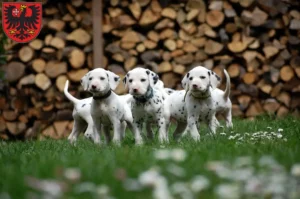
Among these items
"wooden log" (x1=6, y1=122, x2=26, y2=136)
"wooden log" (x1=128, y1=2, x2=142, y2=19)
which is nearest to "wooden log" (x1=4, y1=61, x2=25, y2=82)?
"wooden log" (x1=6, y1=122, x2=26, y2=136)

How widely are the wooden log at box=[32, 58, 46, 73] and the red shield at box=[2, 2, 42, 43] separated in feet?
6.20

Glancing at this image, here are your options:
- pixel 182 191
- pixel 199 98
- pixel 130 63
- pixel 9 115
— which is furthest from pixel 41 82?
pixel 182 191

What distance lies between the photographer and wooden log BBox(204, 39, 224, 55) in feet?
26.8

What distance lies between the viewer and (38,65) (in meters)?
7.86

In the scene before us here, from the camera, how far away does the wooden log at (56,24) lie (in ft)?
26.1

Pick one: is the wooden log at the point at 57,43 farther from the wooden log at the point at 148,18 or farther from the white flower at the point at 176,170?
the white flower at the point at 176,170

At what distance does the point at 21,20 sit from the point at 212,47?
3.29 meters

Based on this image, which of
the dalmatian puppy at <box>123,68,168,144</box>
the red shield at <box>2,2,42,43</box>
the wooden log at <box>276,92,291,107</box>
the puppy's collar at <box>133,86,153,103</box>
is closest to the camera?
the dalmatian puppy at <box>123,68,168,144</box>

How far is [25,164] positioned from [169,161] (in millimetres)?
904

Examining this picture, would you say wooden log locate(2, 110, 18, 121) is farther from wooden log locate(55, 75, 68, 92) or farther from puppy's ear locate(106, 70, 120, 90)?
puppy's ear locate(106, 70, 120, 90)

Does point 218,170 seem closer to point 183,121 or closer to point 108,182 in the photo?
point 108,182

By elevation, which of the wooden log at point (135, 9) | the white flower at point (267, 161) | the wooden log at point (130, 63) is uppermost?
the wooden log at point (135, 9)

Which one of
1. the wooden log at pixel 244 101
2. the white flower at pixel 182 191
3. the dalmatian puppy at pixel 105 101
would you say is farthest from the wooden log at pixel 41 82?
the white flower at pixel 182 191

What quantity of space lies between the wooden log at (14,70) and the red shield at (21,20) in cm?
196
